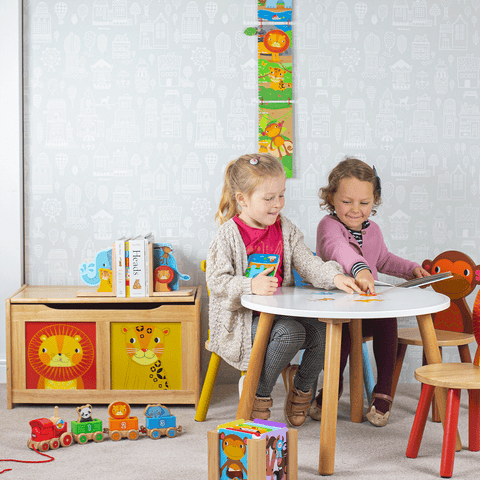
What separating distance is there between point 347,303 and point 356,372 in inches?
19.1

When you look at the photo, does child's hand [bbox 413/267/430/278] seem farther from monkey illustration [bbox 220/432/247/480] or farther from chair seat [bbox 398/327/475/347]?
monkey illustration [bbox 220/432/247/480]

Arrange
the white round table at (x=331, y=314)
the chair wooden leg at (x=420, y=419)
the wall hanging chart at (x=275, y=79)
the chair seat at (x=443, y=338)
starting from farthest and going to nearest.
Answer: the wall hanging chart at (x=275, y=79)
the chair seat at (x=443, y=338)
the chair wooden leg at (x=420, y=419)
the white round table at (x=331, y=314)

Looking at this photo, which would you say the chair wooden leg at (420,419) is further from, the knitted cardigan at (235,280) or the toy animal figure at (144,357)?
the toy animal figure at (144,357)

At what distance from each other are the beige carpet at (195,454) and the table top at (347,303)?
1.49ft

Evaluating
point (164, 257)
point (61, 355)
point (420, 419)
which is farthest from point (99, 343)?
point (420, 419)

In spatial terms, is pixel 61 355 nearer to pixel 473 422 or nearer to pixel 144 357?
pixel 144 357

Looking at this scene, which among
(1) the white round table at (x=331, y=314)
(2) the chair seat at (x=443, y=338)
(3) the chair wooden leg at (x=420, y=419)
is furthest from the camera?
(2) the chair seat at (x=443, y=338)

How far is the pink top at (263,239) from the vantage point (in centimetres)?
193

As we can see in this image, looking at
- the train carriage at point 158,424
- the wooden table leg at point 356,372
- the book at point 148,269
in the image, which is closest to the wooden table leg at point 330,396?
the wooden table leg at point 356,372

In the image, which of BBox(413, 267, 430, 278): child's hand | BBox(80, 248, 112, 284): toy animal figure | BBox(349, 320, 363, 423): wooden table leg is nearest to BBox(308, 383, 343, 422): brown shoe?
BBox(349, 320, 363, 423): wooden table leg

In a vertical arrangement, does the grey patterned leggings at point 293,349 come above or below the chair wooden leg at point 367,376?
above

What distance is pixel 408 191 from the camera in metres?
2.48

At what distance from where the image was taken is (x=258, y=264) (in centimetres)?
190

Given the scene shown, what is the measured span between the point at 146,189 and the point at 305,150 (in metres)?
0.71
